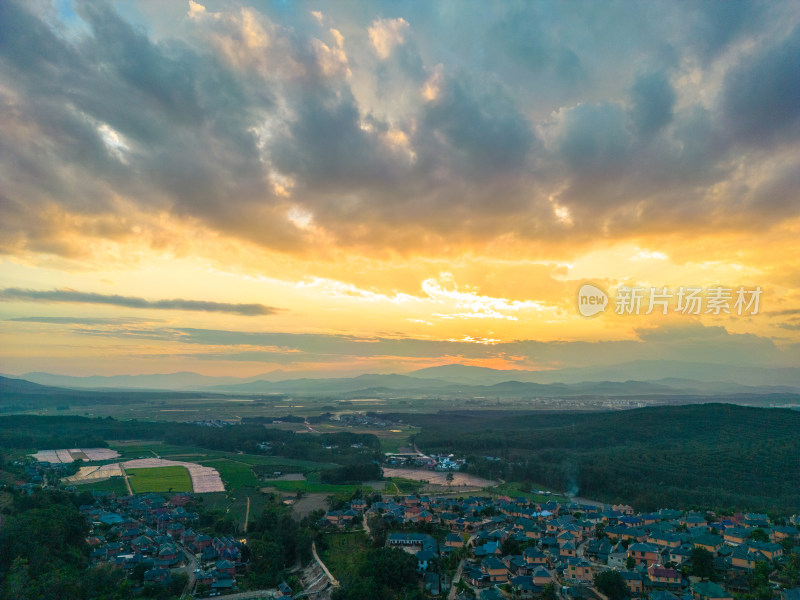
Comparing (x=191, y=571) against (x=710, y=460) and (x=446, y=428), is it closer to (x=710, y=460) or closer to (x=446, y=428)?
(x=710, y=460)

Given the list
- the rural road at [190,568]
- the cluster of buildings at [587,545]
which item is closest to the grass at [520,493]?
the cluster of buildings at [587,545]

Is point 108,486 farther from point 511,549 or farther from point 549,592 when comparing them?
point 549,592

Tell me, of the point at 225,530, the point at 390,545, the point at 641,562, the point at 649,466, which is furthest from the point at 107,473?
the point at 649,466

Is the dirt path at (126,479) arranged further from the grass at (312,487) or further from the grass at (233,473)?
the grass at (312,487)

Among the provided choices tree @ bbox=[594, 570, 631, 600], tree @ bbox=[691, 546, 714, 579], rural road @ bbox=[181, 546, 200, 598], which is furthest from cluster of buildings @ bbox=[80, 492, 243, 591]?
tree @ bbox=[691, 546, 714, 579]

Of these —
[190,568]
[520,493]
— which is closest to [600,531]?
[520,493]
